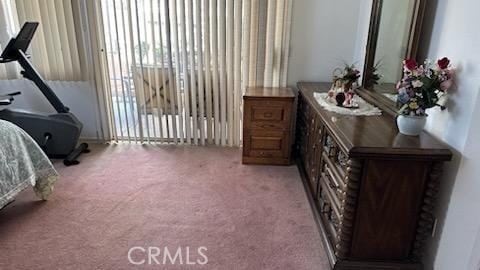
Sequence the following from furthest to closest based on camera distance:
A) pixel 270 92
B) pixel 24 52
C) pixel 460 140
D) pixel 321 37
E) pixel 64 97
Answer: pixel 64 97 → pixel 321 37 → pixel 270 92 → pixel 24 52 → pixel 460 140

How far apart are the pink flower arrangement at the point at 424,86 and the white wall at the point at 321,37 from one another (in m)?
1.61

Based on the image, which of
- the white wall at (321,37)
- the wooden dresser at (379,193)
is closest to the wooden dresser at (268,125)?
the white wall at (321,37)

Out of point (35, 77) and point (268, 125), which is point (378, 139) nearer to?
point (268, 125)

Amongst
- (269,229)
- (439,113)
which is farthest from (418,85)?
(269,229)

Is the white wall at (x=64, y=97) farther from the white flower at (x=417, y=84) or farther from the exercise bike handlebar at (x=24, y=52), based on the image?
the white flower at (x=417, y=84)

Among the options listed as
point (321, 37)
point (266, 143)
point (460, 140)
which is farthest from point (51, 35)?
point (460, 140)

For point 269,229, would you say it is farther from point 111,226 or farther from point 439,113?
point 439,113

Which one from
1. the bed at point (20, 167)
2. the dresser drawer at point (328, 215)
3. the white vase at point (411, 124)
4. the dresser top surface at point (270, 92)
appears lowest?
the dresser drawer at point (328, 215)

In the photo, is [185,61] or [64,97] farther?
[64,97]

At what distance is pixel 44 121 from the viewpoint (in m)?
3.20

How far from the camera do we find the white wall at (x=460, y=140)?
59.1 inches

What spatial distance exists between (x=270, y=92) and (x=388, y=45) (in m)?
1.13

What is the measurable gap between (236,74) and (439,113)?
81.0 inches

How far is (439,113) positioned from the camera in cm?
182
